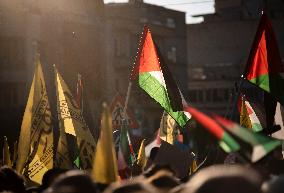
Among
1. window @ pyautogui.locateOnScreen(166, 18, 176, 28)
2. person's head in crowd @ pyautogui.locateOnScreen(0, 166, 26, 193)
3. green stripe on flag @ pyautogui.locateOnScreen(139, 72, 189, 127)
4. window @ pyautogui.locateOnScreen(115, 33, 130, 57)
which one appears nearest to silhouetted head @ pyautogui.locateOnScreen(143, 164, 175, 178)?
person's head in crowd @ pyautogui.locateOnScreen(0, 166, 26, 193)

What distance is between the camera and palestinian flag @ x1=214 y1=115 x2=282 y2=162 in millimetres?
4855

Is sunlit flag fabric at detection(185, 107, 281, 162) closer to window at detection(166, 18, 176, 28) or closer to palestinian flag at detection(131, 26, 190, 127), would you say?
palestinian flag at detection(131, 26, 190, 127)

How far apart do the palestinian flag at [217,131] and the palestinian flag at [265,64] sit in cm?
295

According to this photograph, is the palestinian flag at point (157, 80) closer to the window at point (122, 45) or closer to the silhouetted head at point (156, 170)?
the silhouetted head at point (156, 170)

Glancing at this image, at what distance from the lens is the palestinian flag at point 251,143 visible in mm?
4855

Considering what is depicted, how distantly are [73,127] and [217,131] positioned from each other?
3539 millimetres

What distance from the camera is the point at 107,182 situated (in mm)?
5203

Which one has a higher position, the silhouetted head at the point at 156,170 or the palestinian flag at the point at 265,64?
the palestinian flag at the point at 265,64

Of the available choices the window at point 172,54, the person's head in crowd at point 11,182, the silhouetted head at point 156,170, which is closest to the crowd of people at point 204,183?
the silhouetted head at point 156,170

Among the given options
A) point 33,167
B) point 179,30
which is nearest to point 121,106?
point 33,167

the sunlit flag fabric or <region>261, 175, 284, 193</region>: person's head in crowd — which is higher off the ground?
the sunlit flag fabric

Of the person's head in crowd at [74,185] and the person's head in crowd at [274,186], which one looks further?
the person's head in crowd at [74,185]

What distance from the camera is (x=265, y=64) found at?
26.4 feet

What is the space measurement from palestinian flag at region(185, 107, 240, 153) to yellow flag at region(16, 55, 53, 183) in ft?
10.7
